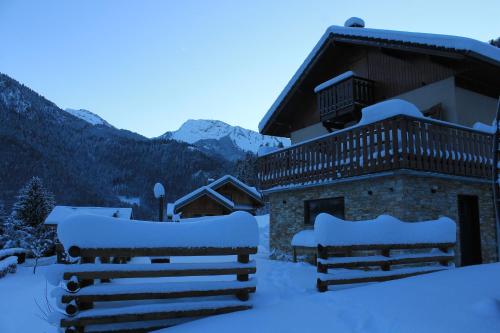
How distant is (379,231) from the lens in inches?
298

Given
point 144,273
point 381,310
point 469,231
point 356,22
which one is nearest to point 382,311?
point 381,310

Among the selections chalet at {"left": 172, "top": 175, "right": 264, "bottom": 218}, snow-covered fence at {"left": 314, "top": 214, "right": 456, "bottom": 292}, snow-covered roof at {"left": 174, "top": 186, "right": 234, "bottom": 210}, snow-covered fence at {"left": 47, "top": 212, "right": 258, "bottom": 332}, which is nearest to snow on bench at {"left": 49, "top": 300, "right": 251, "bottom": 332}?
snow-covered fence at {"left": 47, "top": 212, "right": 258, "bottom": 332}

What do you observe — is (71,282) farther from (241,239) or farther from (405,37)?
(405,37)

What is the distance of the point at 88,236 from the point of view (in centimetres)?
497

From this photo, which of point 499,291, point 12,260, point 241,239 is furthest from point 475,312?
point 12,260

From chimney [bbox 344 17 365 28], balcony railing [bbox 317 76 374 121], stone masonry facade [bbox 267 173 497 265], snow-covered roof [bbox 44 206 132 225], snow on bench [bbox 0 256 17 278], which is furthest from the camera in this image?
snow-covered roof [bbox 44 206 132 225]

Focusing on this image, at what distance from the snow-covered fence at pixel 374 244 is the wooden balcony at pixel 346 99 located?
22.2 ft

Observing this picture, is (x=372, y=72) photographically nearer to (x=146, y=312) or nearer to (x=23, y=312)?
(x=146, y=312)

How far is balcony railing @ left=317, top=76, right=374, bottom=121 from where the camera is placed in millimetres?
14312

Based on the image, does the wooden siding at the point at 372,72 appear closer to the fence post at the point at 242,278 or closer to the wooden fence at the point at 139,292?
the fence post at the point at 242,278

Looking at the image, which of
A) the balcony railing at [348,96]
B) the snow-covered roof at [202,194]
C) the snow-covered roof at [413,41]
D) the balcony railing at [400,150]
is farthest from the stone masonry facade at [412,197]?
the snow-covered roof at [202,194]

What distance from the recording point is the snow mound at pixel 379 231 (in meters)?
6.80

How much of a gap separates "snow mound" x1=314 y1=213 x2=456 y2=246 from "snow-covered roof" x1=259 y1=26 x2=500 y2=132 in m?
5.19

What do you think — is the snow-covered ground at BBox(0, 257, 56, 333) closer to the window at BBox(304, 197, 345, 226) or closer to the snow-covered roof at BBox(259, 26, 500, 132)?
the window at BBox(304, 197, 345, 226)
